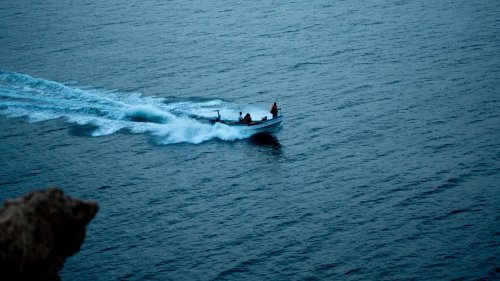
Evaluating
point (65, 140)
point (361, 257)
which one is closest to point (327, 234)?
point (361, 257)

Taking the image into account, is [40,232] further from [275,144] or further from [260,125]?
[260,125]

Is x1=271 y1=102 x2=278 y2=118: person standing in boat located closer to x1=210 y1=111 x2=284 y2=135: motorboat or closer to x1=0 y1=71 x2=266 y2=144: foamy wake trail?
x1=210 y1=111 x2=284 y2=135: motorboat

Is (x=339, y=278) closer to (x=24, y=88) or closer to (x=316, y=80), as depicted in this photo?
(x=316, y=80)

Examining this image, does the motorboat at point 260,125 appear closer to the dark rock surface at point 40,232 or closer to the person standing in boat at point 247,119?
the person standing in boat at point 247,119

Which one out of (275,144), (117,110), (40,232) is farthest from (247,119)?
(40,232)

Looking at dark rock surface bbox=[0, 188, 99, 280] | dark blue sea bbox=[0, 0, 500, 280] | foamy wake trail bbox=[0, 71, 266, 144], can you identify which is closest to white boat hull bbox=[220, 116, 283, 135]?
foamy wake trail bbox=[0, 71, 266, 144]

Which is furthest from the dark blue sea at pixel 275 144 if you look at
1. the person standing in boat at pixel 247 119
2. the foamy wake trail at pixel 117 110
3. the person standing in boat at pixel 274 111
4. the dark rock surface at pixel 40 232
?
the dark rock surface at pixel 40 232
